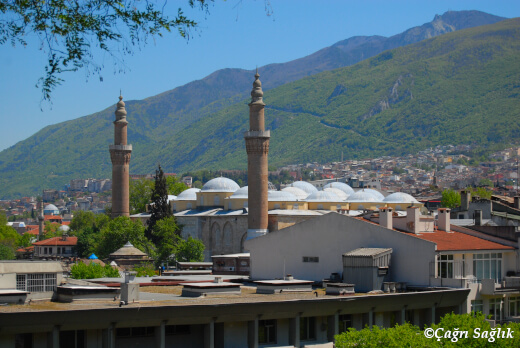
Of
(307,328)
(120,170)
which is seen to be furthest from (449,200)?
(307,328)

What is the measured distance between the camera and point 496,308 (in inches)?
1228

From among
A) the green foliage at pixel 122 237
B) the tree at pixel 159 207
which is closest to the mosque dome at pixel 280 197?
the tree at pixel 159 207

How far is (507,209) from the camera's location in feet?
182

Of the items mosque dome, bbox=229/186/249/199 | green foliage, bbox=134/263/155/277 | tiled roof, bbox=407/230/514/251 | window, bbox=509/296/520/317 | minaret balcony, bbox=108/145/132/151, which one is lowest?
green foliage, bbox=134/263/155/277

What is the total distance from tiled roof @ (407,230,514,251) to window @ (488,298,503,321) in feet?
6.51

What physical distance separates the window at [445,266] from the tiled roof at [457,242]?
13.3 inches

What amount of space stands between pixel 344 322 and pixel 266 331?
120 inches

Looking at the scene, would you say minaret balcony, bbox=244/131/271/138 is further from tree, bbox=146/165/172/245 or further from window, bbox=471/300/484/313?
window, bbox=471/300/484/313

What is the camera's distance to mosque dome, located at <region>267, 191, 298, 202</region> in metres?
73.4

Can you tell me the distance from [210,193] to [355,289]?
49258mm

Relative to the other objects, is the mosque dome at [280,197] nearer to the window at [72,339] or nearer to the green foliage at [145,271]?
the green foliage at [145,271]

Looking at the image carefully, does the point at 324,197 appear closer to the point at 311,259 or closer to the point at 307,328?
the point at 311,259

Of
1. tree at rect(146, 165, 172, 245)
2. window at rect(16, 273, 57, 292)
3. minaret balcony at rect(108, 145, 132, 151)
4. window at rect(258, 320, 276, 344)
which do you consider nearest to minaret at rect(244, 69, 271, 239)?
tree at rect(146, 165, 172, 245)

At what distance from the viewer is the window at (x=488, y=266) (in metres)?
31.8
